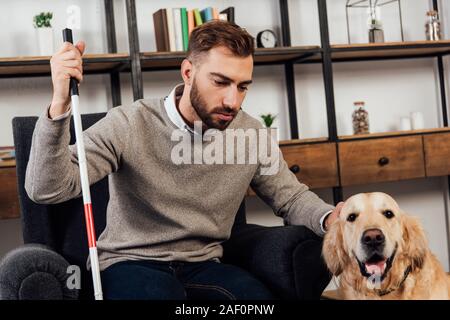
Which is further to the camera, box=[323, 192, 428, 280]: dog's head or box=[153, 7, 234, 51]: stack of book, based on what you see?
box=[153, 7, 234, 51]: stack of book

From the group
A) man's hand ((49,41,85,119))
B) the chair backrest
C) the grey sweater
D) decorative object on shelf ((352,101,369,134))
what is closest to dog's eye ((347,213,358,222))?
the grey sweater

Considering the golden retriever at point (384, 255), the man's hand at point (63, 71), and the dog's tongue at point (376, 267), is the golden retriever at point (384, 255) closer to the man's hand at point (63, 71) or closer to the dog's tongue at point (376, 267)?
the dog's tongue at point (376, 267)

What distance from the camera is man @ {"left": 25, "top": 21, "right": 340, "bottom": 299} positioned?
73.4 inches

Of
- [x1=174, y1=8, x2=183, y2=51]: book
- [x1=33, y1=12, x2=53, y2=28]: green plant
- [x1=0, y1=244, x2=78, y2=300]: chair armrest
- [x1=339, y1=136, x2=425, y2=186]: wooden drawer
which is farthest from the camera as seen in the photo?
[x1=339, y1=136, x2=425, y2=186]: wooden drawer

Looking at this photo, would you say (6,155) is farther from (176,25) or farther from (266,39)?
(266,39)

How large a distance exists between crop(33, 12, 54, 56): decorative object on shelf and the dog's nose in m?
2.11

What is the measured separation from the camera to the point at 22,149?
222cm

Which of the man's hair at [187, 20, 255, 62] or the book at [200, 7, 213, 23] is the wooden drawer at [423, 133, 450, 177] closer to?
the book at [200, 7, 213, 23]

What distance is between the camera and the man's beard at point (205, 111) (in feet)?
6.28

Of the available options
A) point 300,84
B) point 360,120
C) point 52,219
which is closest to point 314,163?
point 360,120

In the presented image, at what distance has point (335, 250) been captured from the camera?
1790 mm

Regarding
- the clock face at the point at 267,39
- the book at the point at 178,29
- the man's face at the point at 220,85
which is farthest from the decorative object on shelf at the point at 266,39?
the man's face at the point at 220,85

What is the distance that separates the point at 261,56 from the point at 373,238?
208 centimetres

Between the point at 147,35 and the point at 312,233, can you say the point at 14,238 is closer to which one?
the point at 147,35
